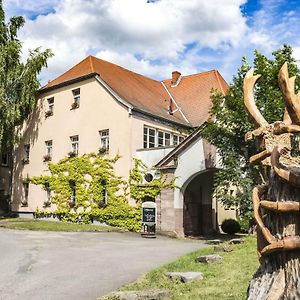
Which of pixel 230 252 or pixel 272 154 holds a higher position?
pixel 272 154

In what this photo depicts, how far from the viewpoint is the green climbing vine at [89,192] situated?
24.7 meters

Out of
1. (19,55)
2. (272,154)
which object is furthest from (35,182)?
(272,154)

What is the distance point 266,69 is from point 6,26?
19.3 meters

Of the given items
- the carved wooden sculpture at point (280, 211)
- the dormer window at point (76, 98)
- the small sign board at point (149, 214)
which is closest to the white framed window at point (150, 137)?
the small sign board at point (149, 214)

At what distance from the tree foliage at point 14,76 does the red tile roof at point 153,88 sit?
4.79 ft

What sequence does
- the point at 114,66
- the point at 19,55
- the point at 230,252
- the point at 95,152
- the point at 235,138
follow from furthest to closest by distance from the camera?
1. the point at 114,66
2. the point at 19,55
3. the point at 95,152
4. the point at 235,138
5. the point at 230,252

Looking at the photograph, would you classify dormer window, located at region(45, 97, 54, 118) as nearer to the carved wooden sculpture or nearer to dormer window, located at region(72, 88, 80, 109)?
dormer window, located at region(72, 88, 80, 109)

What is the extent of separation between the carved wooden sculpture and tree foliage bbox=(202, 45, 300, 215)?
12078mm

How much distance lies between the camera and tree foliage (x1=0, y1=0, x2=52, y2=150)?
27.8 meters

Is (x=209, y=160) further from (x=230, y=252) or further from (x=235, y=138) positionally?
(x=230, y=252)

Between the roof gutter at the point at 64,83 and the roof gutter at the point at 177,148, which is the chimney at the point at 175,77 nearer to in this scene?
the roof gutter at the point at 64,83

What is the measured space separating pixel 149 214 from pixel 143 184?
8.74ft

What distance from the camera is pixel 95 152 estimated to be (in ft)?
87.8

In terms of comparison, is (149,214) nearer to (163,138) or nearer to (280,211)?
(163,138)
